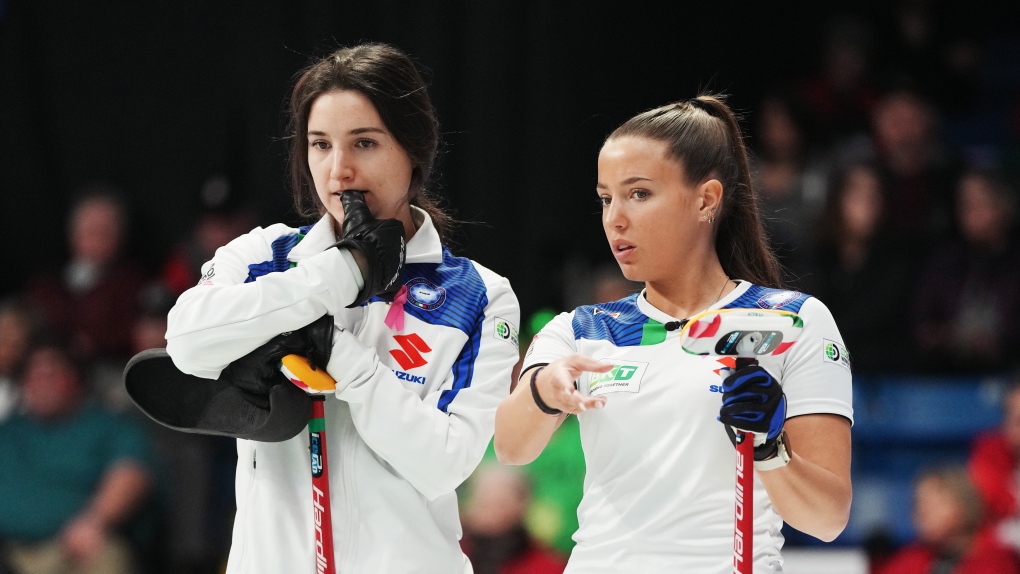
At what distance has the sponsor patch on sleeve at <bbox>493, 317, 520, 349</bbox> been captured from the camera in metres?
2.59

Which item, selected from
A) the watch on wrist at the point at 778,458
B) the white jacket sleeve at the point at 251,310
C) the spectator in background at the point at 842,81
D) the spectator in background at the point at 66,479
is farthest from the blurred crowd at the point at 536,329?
the watch on wrist at the point at 778,458

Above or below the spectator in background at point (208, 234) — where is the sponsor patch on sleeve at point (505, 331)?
above

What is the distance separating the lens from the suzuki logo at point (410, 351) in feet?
8.18

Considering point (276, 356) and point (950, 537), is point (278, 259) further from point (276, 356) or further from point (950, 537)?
point (950, 537)

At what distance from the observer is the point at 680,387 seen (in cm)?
223

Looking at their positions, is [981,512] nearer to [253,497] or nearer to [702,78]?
[702,78]

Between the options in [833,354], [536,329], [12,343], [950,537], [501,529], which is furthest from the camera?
[12,343]

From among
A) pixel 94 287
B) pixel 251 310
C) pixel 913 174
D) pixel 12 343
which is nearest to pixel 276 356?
pixel 251 310

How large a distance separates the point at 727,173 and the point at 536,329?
Result: 317cm

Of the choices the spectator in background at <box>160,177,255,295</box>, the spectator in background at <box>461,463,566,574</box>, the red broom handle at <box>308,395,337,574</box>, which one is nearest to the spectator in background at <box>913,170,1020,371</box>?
the spectator in background at <box>461,463,566,574</box>

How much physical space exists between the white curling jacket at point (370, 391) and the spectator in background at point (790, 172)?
12.0ft

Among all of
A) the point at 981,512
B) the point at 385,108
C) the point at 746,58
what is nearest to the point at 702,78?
the point at 746,58

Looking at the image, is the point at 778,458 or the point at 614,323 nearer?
the point at 778,458

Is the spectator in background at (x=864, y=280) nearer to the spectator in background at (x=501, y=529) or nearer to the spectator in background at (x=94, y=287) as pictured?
the spectator in background at (x=501, y=529)
